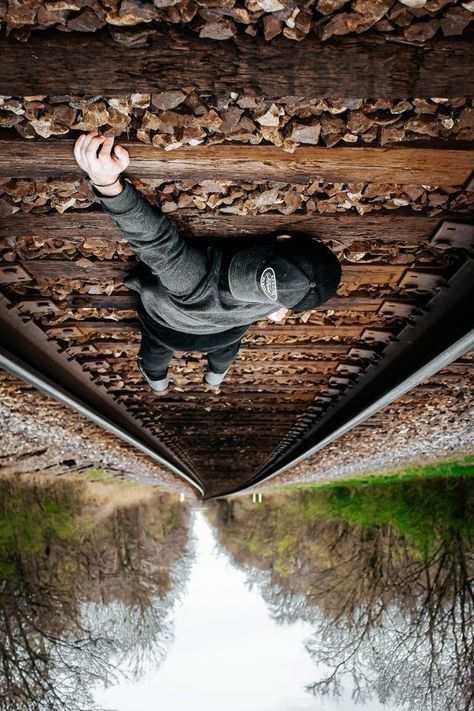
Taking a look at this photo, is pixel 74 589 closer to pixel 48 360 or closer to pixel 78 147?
pixel 48 360

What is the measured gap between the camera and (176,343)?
2.58 m

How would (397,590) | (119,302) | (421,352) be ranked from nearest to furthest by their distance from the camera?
(119,302), (421,352), (397,590)

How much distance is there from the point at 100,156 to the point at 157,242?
353mm

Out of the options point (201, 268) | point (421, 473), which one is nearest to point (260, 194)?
point (201, 268)

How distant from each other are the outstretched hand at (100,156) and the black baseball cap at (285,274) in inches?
20.8

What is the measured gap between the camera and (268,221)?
2158mm

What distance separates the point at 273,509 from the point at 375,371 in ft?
52.2

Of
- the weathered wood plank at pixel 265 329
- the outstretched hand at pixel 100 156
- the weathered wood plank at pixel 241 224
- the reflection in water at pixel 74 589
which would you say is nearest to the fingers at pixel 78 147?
the outstretched hand at pixel 100 156

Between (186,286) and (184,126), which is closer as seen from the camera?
(184,126)

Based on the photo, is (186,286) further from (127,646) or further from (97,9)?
(127,646)

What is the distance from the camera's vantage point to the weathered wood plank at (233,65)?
4.53 ft

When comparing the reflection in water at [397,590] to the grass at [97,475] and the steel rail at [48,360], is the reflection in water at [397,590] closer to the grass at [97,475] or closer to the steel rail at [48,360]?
the grass at [97,475]

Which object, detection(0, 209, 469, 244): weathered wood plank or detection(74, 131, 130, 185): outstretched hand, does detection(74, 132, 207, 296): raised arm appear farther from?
detection(0, 209, 469, 244): weathered wood plank

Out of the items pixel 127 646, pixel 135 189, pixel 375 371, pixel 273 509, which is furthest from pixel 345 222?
pixel 273 509
